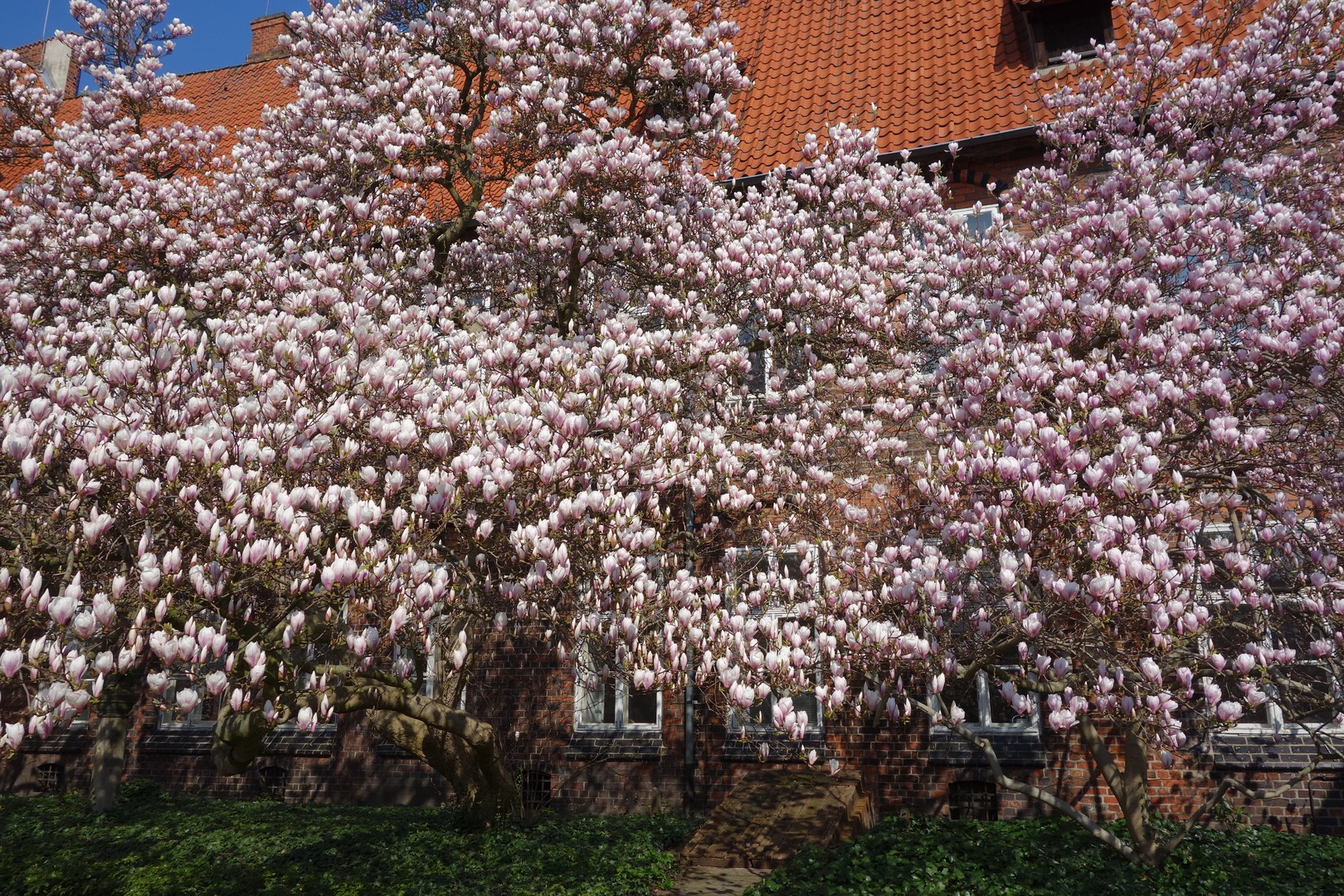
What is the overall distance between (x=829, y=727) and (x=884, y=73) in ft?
34.9

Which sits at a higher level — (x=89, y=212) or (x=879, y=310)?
(x=89, y=212)

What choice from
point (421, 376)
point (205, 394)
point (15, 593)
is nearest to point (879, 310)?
point (421, 376)

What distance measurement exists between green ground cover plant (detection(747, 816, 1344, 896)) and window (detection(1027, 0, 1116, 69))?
1109cm

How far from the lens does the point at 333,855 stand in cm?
811

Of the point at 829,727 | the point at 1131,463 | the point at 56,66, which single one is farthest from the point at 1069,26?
the point at 56,66

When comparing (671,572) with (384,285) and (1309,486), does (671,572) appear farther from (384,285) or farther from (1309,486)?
(1309,486)

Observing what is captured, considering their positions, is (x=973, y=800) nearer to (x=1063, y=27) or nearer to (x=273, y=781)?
(x=273, y=781)

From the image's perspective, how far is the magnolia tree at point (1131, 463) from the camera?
18.5 ft

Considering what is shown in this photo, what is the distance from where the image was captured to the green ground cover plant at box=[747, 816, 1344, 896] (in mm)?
6750

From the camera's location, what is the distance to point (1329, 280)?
6391 mm

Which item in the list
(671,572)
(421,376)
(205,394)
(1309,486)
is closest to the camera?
(205,394)

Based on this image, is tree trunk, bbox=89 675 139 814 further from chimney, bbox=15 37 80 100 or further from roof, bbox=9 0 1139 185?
chimney, bbox=15 37 80 100

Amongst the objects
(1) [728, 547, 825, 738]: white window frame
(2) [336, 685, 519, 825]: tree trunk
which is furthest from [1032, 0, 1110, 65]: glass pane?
(2) [336, 685, 519, 825]: tree trunk

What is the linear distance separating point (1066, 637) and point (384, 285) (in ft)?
22.1
